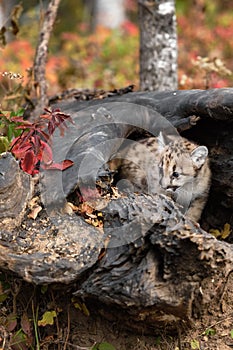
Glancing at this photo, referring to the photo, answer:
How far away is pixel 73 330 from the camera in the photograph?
13.2ft

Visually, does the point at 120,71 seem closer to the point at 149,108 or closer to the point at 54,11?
the point at 54,11

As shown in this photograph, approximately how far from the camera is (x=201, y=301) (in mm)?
3797

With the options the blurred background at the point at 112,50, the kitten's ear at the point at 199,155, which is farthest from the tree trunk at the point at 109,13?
the kitten's ear at the point at 199,155

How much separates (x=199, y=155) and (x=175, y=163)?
0.45 m

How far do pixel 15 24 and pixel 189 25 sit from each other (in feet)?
22.1

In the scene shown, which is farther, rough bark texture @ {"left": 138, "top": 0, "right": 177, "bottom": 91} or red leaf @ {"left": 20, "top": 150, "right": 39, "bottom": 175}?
rough bark texture @ {"left": 138, "top": 0, "right": 177, "bottom": 91}

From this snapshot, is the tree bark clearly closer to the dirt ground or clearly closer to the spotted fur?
the spotted fur

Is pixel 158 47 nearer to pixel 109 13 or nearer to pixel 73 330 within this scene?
pixel 73 330

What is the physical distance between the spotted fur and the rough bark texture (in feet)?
5.43

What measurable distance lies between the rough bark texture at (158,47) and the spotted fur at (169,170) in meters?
1.65

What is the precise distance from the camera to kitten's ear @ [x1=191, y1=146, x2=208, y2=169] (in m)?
4.82

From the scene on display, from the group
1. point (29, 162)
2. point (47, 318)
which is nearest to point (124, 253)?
point (47, 318)

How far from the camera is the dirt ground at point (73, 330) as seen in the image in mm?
3943

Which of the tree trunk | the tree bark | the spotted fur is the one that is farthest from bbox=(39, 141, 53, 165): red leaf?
the tree trunk
